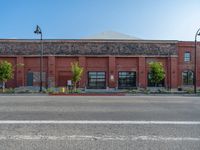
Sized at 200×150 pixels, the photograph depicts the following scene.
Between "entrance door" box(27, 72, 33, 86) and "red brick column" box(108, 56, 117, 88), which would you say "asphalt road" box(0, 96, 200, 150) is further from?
"entrance door" box(27, 72, 33, 86)

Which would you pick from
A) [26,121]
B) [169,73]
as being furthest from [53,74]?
[26,121]

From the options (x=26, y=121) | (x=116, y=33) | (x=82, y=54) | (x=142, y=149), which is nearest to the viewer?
(x=142, y=149)

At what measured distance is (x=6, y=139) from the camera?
646 cm

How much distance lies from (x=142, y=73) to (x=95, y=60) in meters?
7.79

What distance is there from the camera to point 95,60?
3903 centimetres

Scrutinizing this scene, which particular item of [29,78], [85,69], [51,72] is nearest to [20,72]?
[29,78]

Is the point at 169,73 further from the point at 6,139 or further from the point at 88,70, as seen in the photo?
the point at 6,139

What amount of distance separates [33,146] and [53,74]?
33.3m

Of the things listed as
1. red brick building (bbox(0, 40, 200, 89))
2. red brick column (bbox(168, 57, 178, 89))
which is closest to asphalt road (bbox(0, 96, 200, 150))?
red brick building (bbox(0, 40, 200, 89))

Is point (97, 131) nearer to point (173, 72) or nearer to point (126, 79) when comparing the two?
point (126, 79)

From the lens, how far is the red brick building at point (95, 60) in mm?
38375

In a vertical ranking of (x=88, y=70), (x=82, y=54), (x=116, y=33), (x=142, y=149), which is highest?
(x=116, y=33)

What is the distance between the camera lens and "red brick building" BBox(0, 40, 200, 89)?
3838 cm

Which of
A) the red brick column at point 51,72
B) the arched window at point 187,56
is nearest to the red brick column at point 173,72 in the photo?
the arched window at point 187,56
